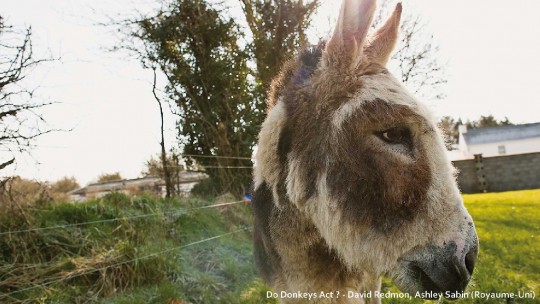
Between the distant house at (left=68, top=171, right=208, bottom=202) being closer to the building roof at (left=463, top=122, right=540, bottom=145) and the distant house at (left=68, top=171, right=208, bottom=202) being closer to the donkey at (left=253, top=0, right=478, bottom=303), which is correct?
the donkey at (left=253, top=0, right=478, bottom=303)

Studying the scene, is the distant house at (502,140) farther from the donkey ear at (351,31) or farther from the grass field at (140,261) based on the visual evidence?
the donkey ear at (351,31)

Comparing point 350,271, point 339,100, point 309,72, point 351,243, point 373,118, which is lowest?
point 350,271

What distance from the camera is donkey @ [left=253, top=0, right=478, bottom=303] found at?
1669 mm

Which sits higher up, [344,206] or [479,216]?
[344,206]

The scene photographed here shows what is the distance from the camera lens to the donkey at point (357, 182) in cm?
167

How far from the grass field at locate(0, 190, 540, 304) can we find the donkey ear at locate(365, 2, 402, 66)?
2.52 metres

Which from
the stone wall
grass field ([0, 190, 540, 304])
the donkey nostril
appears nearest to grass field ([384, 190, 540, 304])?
grass field ([0, 190, 540, 304])

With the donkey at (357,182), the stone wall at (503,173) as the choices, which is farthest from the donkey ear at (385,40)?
the stone wall at (503,173)

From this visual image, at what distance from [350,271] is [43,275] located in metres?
3.40

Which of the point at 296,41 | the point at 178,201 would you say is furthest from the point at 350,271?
the point at 296,41

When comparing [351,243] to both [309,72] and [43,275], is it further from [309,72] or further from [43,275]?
[43,275]

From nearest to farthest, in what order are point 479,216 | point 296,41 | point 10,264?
point 10,264 → point 479,216 → point 296,41

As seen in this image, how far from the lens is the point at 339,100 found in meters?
1.95

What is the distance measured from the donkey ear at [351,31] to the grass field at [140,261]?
2727 millimetres
